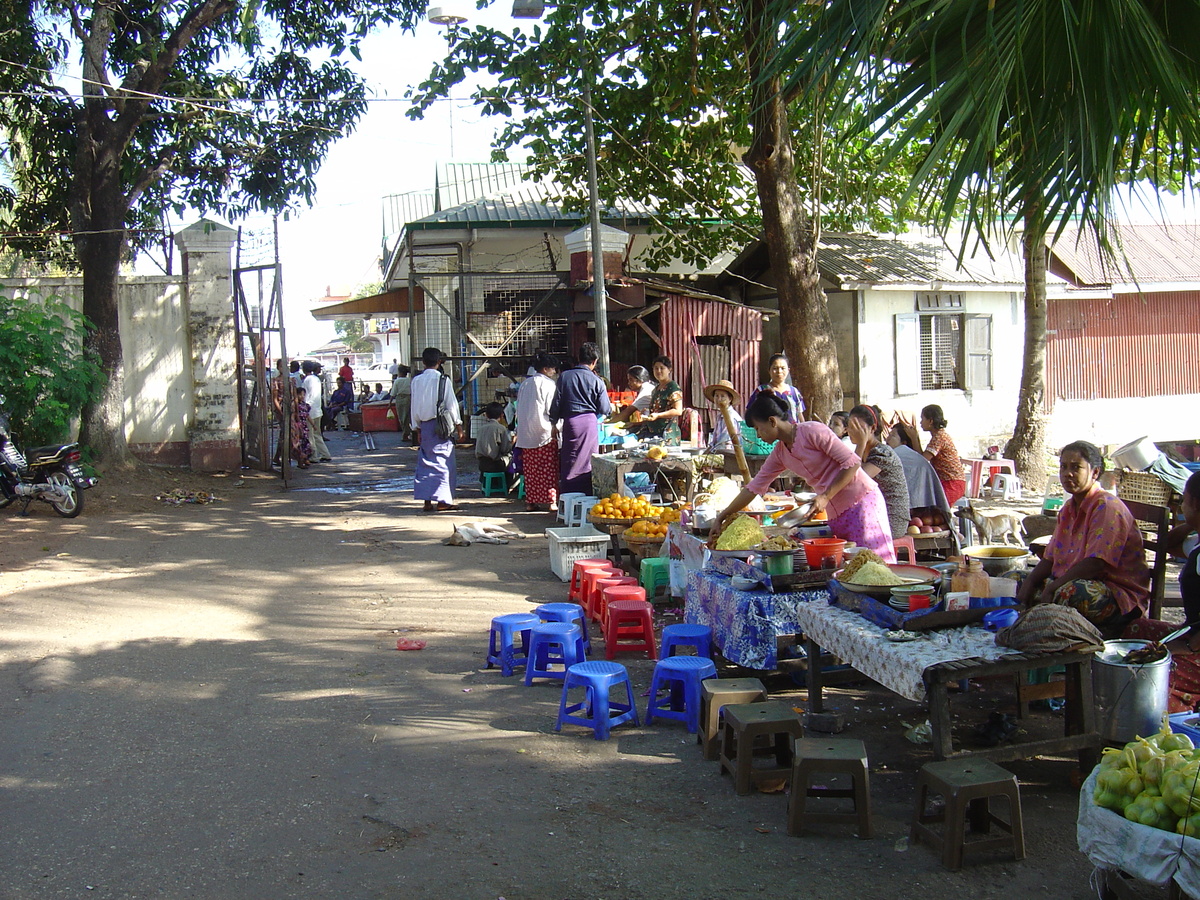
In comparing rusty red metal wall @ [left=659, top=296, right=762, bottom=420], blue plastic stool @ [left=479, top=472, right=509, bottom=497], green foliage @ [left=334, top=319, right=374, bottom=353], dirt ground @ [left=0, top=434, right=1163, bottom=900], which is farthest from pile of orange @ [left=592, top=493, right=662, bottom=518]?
green foliage @ [left=334, top=319, right=374, bottom=353]

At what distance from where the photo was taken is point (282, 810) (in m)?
4.46

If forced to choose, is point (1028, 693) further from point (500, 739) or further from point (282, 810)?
point (282, 810)

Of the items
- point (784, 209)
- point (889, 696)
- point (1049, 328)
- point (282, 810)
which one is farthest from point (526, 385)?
point (1049, 328)

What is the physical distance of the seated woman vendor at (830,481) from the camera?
6051 millimetres

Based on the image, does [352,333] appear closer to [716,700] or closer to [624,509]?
[624,509]

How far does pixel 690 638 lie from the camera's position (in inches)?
236

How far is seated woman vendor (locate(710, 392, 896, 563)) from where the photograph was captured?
6.05 m

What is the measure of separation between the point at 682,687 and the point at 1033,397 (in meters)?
10.2

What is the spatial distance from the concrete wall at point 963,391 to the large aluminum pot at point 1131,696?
1317cm

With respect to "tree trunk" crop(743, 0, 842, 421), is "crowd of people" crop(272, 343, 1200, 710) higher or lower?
lower

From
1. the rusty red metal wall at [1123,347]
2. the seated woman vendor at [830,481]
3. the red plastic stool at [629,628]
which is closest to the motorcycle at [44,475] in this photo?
the red plastic stool at [629,628]

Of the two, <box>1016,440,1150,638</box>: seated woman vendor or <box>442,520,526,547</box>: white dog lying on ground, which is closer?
<box>1016,440,1150,638</box>: seated woman vendor

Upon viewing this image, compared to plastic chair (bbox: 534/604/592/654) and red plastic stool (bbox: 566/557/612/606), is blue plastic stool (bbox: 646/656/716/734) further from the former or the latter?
red plastic stool (bbox: 566/557/612/606)

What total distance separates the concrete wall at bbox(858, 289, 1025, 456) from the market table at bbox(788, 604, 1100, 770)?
43.0ft
